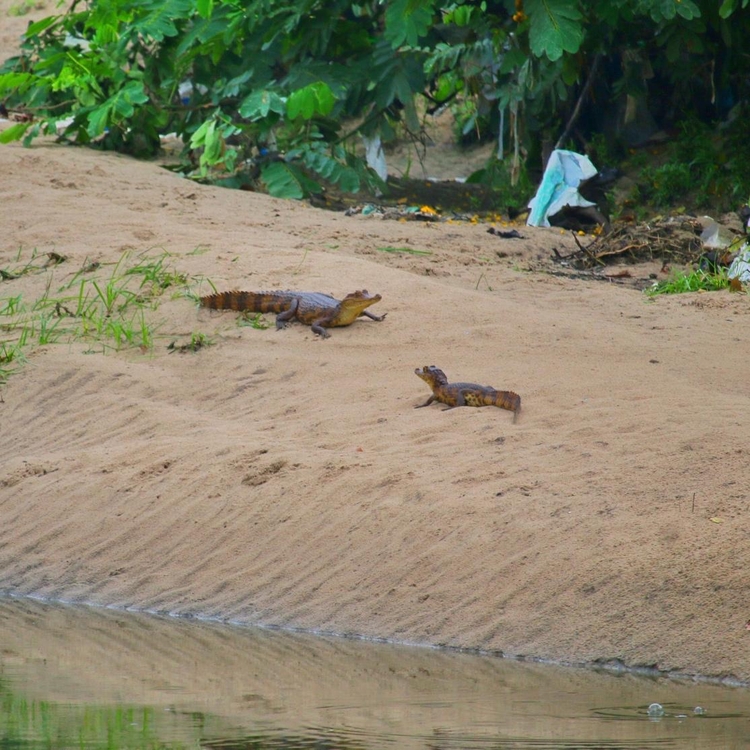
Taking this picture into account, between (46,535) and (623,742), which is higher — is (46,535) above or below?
below

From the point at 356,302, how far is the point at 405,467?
69.2 inches

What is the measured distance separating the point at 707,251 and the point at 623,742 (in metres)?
6.40

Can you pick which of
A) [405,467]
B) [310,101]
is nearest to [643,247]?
[310,101]

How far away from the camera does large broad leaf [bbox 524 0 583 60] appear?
936 centimetres

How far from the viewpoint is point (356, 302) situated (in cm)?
707

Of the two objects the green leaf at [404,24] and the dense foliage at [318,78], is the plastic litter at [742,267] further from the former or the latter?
the green leaf at [404,24]

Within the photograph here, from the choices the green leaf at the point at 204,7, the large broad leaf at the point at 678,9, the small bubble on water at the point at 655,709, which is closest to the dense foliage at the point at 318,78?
the green leaf at the point at 204,7

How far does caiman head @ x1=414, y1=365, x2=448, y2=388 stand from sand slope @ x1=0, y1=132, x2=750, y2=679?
0.55ft

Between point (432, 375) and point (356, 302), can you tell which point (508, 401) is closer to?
point (432, 375)

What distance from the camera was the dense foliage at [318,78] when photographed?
11031 millimetres

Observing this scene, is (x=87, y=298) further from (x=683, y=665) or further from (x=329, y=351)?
(x=683, y=665)

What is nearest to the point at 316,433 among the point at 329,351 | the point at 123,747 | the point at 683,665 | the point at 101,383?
the point at 329,351

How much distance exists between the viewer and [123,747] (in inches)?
126

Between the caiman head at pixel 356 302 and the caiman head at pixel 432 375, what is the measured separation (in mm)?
923
